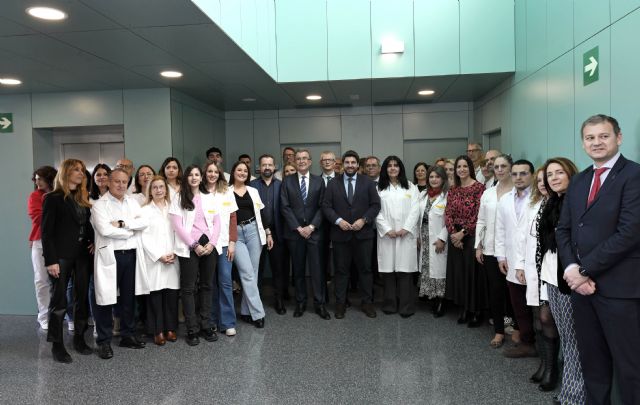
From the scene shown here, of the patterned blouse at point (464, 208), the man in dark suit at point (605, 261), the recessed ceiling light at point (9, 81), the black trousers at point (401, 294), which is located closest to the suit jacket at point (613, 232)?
the man in dark suit at point (605, 261)

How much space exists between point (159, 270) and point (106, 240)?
58cm

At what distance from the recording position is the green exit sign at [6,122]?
6633mm

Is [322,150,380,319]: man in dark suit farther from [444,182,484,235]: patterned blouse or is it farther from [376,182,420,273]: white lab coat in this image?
[444,182,484,235]: patterned blouse

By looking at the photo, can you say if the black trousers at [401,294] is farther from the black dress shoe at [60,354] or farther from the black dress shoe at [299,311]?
the black dress shoe at [60,354]

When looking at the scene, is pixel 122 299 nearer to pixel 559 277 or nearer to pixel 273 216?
pixel 273 216

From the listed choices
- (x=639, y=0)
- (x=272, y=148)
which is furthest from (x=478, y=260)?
(x=272, y=148)

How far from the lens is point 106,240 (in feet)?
15.0

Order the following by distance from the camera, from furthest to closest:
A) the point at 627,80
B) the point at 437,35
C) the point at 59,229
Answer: the point at 437,35 → the point at 59,229 → the point at 627,80

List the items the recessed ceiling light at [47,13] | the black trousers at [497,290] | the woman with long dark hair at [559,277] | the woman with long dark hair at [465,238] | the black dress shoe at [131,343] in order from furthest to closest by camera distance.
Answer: the woman with long dark hair at [465,238] < the black dress shoe at [131,343] < the black trousers at [497,290] < the recessed ceiling light at [47,13] < the woman with long dark hair at [559,277]

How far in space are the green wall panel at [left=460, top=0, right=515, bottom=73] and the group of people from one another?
120 cm

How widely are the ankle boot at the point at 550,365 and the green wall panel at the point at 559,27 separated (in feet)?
8.81

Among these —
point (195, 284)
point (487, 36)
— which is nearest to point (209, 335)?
point (195, 284)

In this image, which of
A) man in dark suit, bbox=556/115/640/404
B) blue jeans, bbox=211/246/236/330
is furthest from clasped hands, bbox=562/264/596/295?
blue jeans, bbox=211/246/236/330

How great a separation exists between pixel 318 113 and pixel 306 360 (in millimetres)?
5949
